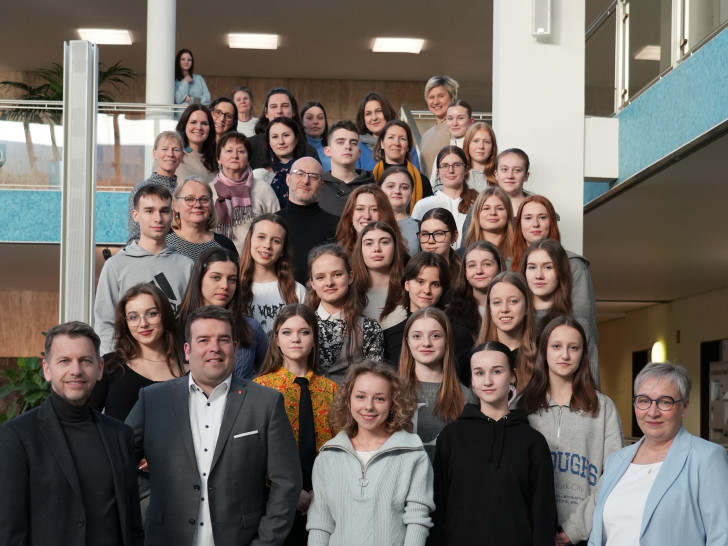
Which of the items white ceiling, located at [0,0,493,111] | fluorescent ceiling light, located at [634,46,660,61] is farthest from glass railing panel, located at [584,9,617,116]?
white ceiling, located at [0,0,493,111]

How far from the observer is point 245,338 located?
4.65 metres

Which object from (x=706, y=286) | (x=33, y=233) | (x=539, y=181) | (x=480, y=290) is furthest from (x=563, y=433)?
(x=706, y=286)

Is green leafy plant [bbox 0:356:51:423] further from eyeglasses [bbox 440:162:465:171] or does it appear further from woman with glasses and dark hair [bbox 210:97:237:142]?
eyeglasses [bbox 440:162:465:171]

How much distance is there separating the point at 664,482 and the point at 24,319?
16997 millimetres

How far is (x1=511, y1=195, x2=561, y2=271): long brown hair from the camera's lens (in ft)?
18.2

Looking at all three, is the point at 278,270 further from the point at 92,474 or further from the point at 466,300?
the point at 92,474

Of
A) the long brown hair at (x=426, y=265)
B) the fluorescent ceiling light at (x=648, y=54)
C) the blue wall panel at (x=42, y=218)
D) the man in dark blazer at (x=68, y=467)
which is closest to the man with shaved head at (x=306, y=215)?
the long brown hair at (x=426, y=265)

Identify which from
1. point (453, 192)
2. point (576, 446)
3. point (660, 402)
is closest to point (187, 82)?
point (453, 192)

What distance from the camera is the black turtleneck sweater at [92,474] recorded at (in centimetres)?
334

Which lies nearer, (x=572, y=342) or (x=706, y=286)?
(x=572, y=342)

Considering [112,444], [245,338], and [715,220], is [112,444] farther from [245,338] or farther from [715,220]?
[715,220]

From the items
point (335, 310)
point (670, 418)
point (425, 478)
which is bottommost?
point (425, 478)

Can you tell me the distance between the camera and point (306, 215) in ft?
19.6

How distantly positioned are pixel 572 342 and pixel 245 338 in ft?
4.55
